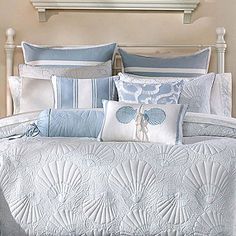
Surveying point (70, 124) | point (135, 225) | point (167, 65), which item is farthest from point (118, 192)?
point (167, 65)

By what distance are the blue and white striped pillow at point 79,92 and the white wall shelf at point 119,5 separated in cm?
77

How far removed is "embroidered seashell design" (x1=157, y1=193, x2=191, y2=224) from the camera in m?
2.05

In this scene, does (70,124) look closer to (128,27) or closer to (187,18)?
(128,27)

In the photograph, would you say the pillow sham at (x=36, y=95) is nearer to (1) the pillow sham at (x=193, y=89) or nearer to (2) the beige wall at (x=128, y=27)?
(1) the pillow sham at (x=193, y=89)

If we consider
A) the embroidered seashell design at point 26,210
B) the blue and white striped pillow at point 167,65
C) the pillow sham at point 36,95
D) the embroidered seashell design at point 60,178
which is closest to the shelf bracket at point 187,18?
the blue and white striped pillow at point 167,65

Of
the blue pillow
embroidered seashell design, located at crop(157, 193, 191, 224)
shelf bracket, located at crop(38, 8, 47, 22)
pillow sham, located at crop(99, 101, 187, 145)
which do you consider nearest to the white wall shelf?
shelf bracket, located at crop(38, 8, 47, 22)

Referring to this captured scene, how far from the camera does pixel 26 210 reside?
6.86 feet

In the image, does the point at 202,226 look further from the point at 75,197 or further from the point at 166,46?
the point at 166,46

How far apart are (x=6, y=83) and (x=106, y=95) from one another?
0.96 m

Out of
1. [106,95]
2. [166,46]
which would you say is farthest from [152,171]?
[166,46]

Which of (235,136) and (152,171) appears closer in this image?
(152,171)

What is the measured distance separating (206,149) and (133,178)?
12.7 inches

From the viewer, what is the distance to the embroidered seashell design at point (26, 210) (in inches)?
82.0

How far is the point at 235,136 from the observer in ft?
8.69
